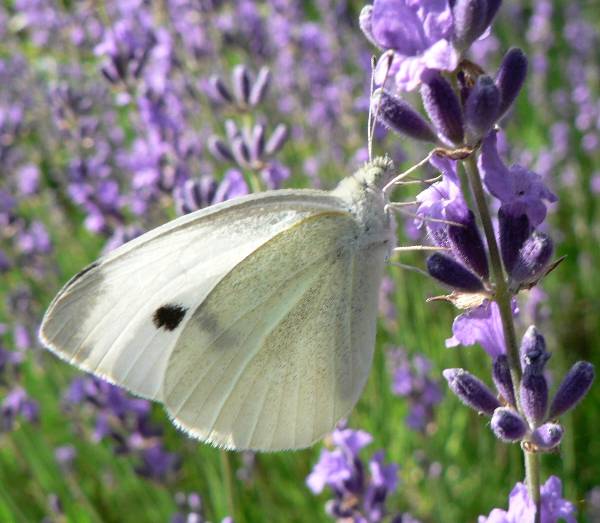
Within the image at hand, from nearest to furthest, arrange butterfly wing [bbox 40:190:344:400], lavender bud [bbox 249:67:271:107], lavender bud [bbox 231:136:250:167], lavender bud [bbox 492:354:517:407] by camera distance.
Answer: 1. lavender bud [bbox 492:354:517:407]
2. butterfly wing [bbox 40:190:344:400]
3. lavender bud [bbox 231:136:250:167]
4. lavender bud [bbox 249:67:271:107]

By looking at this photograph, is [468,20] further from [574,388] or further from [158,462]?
[158,462]

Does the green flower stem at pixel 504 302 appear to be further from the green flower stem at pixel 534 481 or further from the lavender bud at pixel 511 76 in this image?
the lavender bud at pixel 511 76

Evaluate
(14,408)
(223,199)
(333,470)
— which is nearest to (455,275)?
(333,470)

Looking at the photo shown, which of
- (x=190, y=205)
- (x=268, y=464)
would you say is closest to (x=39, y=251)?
(x=268, y=464)

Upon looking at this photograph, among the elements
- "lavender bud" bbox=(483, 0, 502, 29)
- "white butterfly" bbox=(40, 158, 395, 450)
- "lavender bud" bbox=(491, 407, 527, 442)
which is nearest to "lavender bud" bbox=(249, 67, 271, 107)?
"white butterfly" bbox=(40, 158, 395, 450)

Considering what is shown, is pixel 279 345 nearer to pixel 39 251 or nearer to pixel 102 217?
pixel 102 217

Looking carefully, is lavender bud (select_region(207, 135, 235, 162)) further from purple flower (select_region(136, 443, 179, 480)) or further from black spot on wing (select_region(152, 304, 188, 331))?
purple flower (select_region(136, 443, 179, 480))

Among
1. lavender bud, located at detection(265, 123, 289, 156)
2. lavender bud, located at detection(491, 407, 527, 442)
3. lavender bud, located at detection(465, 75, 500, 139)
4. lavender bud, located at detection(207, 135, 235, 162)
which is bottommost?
lavender bud, located at detection(491, 407, 527, 442)
